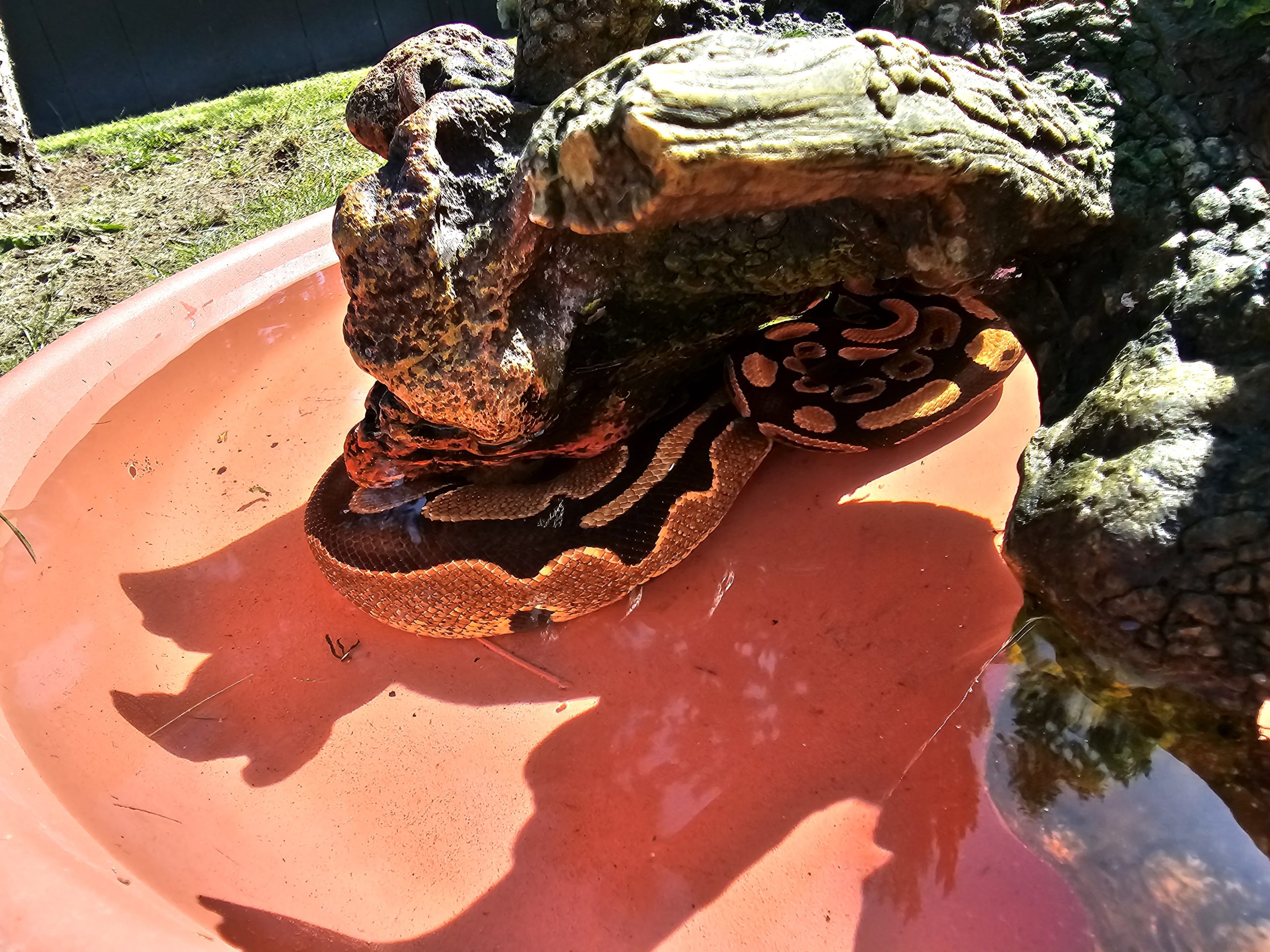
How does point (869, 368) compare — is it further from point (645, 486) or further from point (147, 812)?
point (147, 812)

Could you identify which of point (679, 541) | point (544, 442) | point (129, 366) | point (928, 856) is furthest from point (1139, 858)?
point (129, 366)

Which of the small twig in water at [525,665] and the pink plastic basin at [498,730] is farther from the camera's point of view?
the small twig in water at [525,665]

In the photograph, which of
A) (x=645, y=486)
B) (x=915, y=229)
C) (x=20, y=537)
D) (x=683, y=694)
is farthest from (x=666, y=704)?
(x=20, y=537)

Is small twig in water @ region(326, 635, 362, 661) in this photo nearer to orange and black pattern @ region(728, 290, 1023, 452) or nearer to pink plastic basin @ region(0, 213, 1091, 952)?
pink plastic basin @ region(0, 213, 1091, 952)

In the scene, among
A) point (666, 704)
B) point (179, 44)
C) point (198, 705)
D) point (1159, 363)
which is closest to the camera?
point (1159, 363)

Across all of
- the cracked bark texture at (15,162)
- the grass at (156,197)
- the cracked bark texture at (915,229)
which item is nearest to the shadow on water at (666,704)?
the cracked bark texture at (915,229)

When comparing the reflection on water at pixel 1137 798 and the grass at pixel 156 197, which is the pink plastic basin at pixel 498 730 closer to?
the reflection on water at pixel 1137 798

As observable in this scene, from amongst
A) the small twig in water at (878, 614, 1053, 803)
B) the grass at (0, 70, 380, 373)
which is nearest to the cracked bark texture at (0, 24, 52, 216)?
the grass at (0, 70, 380, 373)
